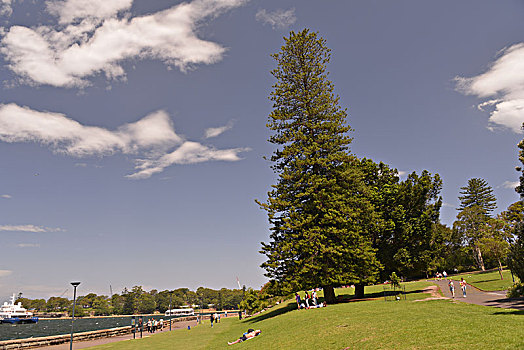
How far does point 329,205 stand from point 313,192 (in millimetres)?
2019

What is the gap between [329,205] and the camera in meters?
33.5

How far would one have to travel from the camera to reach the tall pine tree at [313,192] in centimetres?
3228

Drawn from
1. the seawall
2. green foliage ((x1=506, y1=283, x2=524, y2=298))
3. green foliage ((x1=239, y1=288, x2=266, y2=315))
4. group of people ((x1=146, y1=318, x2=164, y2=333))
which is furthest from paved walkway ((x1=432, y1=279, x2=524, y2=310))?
the seawall

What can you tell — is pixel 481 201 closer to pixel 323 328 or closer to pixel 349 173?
pixel 349 173

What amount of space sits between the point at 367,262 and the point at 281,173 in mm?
12265

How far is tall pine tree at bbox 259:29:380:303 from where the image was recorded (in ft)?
106

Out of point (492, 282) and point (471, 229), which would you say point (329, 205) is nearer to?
point (492, 282)

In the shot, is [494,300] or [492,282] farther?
[492,282]

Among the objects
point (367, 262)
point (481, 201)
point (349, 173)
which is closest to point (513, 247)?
point (367, 262)

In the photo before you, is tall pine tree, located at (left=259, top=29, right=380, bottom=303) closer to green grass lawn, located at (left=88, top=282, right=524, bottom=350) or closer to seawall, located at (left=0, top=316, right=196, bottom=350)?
green grass lawn, located at (left=88, top=282, right=524, bottom=350)


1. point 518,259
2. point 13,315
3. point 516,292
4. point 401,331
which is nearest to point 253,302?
point 516,292

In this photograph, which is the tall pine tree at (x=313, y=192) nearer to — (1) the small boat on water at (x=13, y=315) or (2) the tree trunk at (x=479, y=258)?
(2) the tree trunk at (x=479, y=258)

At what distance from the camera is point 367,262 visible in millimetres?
33094

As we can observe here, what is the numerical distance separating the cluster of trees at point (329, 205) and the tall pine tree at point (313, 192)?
0.10 metres
